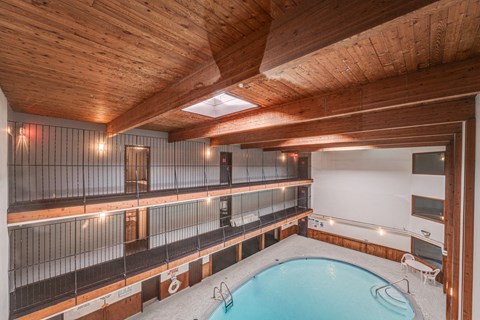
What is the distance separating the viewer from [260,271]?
10.1m

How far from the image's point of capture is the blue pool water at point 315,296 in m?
7.74

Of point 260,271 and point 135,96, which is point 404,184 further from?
point 135,96

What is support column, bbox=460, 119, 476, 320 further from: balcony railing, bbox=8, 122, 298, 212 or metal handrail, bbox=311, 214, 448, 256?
metal handrail, bbox=311, 214, 448, 256

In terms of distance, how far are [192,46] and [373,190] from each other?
12.7 m

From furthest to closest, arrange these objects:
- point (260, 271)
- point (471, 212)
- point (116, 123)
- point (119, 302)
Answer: point (260, 271) < point (119, 302) < point (116, 123) < point (471, 212)

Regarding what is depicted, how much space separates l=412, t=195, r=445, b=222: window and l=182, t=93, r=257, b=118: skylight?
32.6 feet

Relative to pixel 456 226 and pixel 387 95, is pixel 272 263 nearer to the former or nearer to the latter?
pixel 456 226

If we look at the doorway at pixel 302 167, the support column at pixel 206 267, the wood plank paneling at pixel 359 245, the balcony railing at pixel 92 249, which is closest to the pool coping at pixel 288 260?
the support column at pixel 206 267

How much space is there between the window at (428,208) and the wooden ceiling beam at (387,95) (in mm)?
8917

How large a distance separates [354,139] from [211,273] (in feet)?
27.0

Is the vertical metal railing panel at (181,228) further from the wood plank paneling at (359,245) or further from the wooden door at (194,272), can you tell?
the wood plank paneling at (359,245)

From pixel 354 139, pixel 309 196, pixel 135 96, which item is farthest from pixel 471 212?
pixel 309 196

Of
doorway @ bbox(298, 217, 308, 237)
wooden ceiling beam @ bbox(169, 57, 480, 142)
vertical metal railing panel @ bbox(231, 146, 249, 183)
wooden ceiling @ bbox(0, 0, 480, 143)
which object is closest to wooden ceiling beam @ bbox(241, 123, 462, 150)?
wooden ceiling beam @ bbox(169, 57, 480, 142)

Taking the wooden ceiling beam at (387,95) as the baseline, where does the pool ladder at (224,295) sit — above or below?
below
